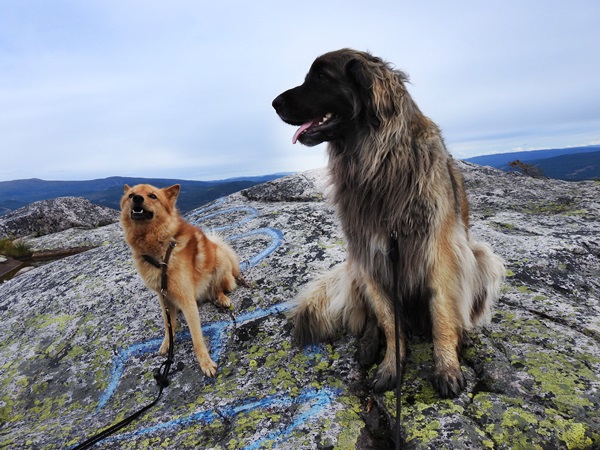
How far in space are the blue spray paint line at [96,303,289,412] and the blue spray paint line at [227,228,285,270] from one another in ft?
3.69

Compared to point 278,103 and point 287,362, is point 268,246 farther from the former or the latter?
point 278,103

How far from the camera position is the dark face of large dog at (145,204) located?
345cm

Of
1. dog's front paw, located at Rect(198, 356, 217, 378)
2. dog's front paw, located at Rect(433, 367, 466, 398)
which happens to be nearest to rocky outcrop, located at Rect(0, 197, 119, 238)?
dog's front paw, located at Rect(198, 356, 217, 378)

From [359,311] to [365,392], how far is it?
74cm

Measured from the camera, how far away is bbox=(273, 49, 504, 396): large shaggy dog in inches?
103

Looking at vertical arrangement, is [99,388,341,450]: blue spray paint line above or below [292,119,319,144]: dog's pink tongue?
below

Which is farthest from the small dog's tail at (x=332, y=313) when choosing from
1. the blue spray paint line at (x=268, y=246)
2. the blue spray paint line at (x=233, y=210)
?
the blue spray paint line at (x=233, y=210)

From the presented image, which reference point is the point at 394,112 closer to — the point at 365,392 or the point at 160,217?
the point at 365,392

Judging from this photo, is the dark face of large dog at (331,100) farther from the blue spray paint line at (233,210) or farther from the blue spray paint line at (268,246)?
the blue spray paint line at (233,210)

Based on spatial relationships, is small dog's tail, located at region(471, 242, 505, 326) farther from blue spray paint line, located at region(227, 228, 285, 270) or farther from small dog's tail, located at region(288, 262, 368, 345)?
blue spray paint line, located at region(227, 228, 285, 270)

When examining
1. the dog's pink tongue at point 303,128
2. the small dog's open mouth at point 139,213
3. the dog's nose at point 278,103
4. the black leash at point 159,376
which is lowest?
the black leash at point 159,376

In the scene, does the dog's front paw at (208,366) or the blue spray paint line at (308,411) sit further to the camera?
the dog's front paw at (208,366)

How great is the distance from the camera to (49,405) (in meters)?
3.26

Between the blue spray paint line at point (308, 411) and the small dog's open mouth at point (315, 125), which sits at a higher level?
the small dog's open mouth at point (315, 125)
